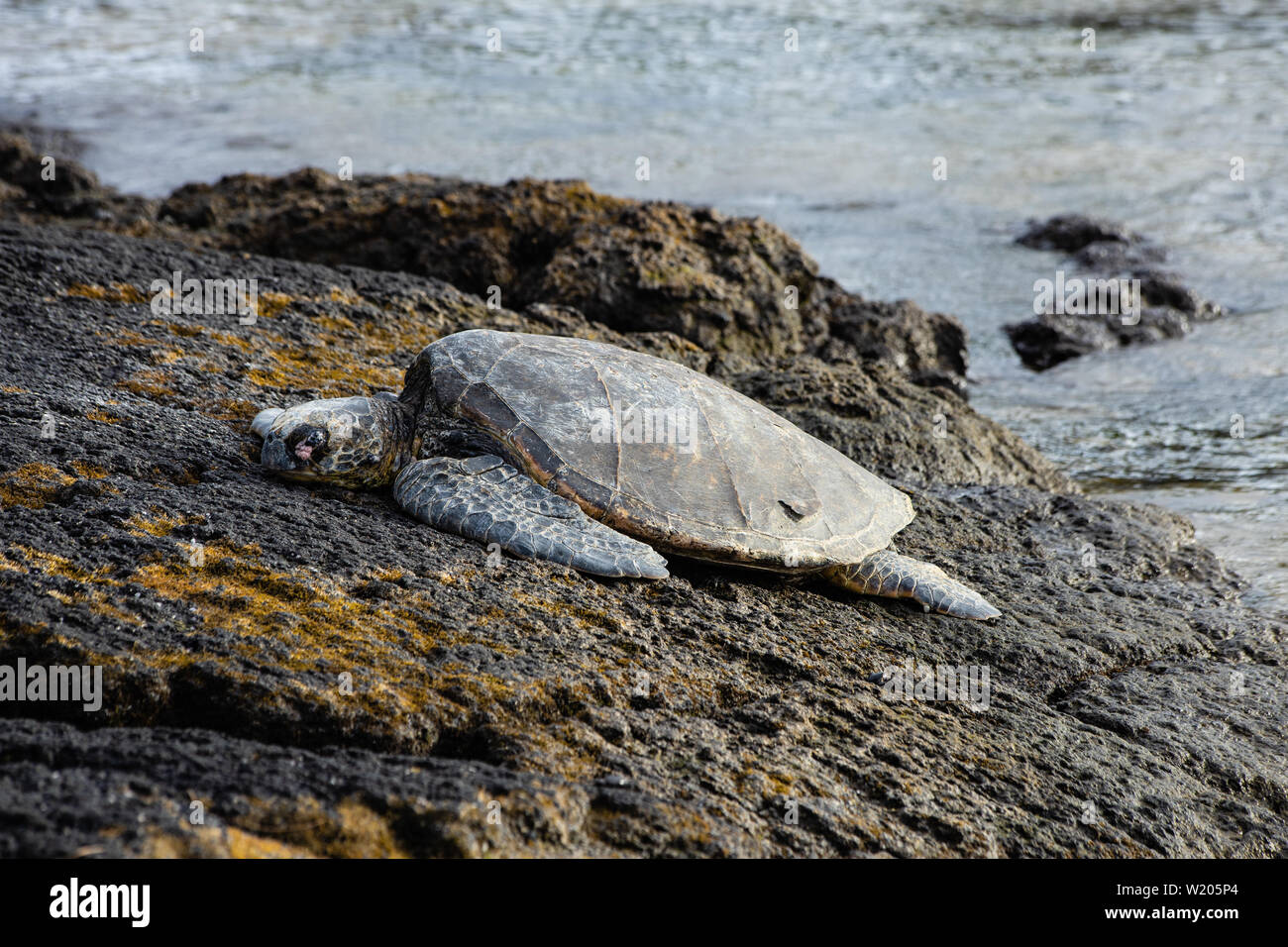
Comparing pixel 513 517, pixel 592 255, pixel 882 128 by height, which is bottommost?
pixel 513 517

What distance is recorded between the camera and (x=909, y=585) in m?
4.25

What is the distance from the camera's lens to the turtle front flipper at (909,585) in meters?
4.25

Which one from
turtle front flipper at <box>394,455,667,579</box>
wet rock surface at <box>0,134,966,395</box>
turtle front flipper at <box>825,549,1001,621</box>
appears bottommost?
turtle front flipper at <box>825,549,1001,621</box>

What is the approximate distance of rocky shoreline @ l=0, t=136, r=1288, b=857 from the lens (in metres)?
2.58

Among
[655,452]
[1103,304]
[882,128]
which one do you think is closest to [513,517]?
[655,452]

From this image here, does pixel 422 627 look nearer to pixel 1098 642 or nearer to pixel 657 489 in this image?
pixel 657 489

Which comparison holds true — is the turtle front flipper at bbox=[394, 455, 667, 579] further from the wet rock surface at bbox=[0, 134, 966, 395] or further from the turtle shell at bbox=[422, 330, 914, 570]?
the wet rock surface at bbox=[0, 134, 966, 395]

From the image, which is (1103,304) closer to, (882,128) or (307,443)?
(882,128)

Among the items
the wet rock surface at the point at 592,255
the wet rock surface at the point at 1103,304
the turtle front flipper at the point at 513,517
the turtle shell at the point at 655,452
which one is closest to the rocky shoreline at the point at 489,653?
the turtle front flipper at the point at 513,517

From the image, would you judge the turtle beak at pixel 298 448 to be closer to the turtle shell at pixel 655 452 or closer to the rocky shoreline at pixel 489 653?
the rocky shoreline at pixel 489 653

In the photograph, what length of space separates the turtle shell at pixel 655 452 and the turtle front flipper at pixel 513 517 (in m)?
0.08

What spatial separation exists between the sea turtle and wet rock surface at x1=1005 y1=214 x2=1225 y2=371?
5914mm

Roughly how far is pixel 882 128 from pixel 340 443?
51.1 feet

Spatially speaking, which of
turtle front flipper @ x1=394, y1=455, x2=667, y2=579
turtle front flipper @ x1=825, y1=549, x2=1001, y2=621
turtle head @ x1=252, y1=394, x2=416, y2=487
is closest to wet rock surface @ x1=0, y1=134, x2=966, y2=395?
turtle head @ x1=252, y1=394, x2=416, y2=487
